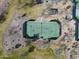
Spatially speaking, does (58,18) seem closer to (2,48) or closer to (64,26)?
(64,26)

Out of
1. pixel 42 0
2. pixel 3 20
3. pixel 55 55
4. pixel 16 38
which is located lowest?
pixel 55 55

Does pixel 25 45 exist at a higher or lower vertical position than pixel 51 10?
lower

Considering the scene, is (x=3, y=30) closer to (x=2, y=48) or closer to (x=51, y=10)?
(x=2, y=48)

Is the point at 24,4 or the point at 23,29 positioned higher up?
the point at 24,4

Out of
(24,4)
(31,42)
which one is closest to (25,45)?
(31,42)

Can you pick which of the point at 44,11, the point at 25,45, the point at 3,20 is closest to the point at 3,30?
the point at 3,20
